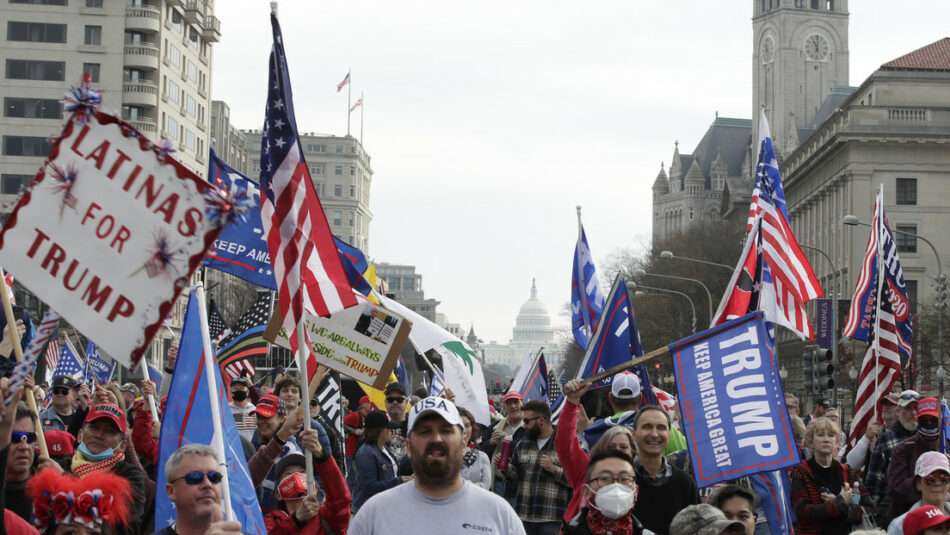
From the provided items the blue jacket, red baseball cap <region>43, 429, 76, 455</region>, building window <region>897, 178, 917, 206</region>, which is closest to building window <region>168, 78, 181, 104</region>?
building window <region>897, 178, 917, 206</region>

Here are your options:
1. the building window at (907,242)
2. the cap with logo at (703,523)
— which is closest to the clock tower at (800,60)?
the building window at (907,242)

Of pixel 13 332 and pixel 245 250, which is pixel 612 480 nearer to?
pixel 13 332

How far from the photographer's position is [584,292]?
1720cm

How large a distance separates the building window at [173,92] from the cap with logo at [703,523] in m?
71.4

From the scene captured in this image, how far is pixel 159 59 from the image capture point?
72.1 meters

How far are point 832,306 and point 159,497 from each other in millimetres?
33797

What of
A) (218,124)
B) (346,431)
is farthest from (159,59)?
(346,431)

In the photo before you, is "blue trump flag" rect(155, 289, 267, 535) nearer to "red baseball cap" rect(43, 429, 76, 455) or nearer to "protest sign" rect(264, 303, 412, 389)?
"protest sign" rect(264, 303, 412, 389)

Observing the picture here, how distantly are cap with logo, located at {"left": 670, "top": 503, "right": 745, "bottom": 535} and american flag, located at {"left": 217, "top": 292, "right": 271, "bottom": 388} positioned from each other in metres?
11.1

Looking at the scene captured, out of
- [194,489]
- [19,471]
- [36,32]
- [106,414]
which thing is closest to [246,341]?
[106,414]

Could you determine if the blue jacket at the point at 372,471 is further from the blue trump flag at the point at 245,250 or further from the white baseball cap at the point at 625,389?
the white baseball cap at the point at 625,389

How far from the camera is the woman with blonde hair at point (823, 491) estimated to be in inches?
360

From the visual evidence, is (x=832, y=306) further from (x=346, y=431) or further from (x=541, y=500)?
(x=541, y=500)

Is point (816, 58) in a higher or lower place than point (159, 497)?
higher
